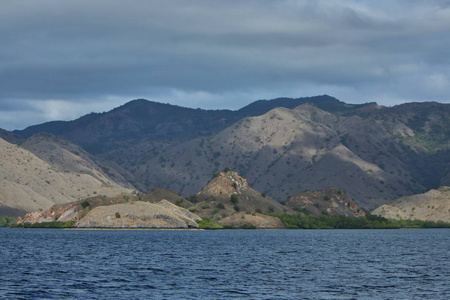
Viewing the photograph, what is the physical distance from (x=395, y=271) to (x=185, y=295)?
144 feet

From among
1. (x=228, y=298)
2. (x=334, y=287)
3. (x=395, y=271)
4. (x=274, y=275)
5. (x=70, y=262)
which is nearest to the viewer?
(x=228, y=298)

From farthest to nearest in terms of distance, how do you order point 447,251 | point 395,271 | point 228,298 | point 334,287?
point 447,251 → point 395,271 → point 334,287 → point 228,298

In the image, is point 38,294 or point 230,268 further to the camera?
point 230,268

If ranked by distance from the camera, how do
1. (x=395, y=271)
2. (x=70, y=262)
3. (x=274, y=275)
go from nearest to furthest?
(x=274, y=275) → (x=395, y=271) → (x=70, y=262)

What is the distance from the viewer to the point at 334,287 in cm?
8788

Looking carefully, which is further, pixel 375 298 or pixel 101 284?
pixel 101 284

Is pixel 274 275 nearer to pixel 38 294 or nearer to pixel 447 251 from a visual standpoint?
pixel 38 294

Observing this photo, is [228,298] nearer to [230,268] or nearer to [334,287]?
[334,287]

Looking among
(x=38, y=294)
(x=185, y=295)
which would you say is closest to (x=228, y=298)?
(x=185, y=295)

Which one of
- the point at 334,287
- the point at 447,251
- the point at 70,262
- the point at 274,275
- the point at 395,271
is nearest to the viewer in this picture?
the point at 334,287

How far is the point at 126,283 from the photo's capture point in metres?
90.9

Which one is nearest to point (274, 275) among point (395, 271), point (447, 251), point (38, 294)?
point (395, 271)

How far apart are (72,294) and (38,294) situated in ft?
12.4

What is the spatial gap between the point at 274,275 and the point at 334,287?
16565 mm
